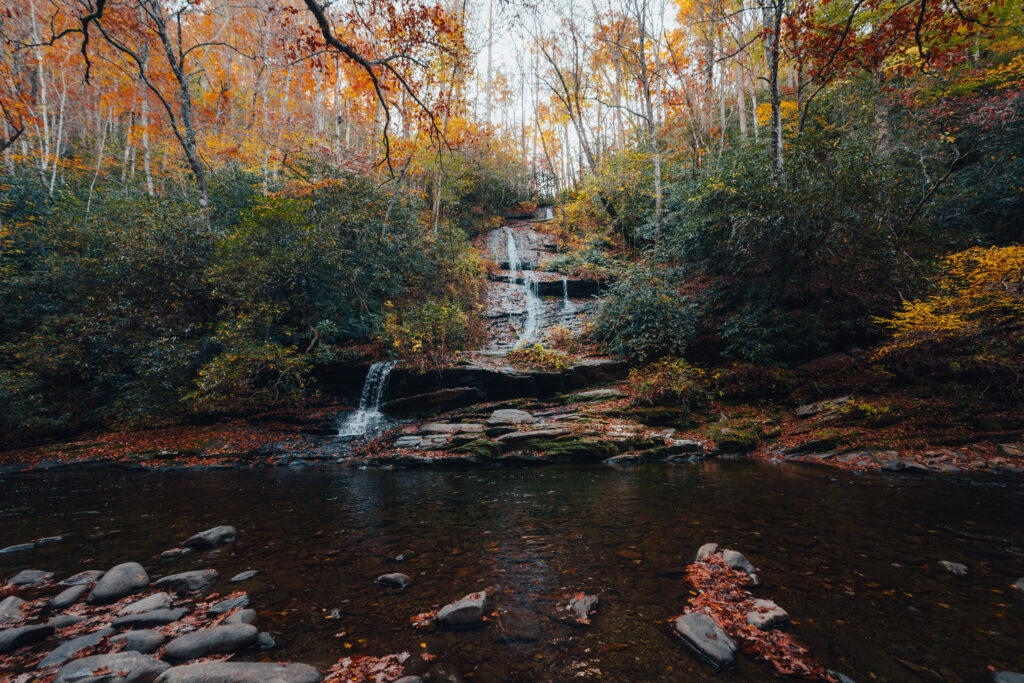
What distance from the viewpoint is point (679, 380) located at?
9477 mm

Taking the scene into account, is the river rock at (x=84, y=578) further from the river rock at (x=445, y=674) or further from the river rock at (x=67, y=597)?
the river rock at (x=445, y=674)

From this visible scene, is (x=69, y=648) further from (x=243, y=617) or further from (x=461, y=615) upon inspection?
(x=461, y=615)

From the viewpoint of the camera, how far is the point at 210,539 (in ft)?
13.0

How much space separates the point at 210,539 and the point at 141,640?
1.94 metres

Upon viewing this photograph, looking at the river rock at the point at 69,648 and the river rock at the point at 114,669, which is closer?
the river rock at the point at 114,669

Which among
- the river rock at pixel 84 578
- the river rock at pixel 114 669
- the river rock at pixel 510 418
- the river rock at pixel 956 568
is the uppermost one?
the river rock at pixel 114 669

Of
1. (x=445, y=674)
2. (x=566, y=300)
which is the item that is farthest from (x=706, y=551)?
(x=566, y=300)

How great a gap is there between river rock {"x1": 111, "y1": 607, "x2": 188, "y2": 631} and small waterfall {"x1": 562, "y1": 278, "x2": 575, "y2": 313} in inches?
540

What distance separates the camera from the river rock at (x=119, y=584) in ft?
9.48

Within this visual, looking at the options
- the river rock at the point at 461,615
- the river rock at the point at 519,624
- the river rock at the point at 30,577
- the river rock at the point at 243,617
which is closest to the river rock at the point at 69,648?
the river rock at the point at 243,617

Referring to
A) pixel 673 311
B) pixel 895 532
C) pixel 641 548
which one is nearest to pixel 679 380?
pixel 673 311

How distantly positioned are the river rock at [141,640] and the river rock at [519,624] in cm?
213

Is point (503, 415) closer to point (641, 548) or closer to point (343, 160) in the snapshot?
point (641, 548)

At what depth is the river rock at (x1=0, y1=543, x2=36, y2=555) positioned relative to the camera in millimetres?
3834
